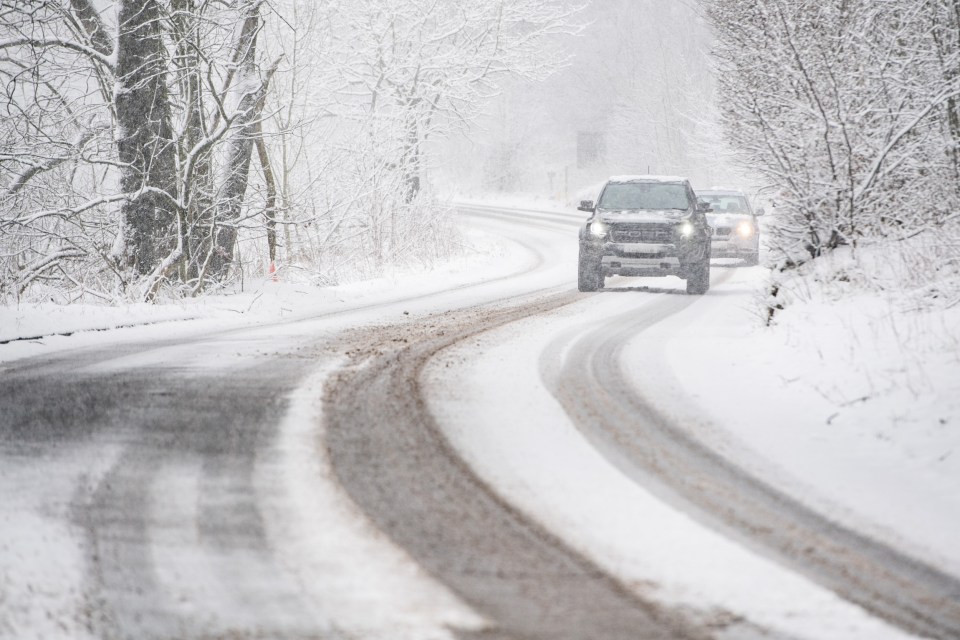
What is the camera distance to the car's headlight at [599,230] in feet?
48.8

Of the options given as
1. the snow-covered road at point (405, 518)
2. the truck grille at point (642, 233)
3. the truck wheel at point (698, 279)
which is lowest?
the truck wheel at point (698, 279)

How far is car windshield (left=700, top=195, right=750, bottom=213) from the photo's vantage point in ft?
69.8

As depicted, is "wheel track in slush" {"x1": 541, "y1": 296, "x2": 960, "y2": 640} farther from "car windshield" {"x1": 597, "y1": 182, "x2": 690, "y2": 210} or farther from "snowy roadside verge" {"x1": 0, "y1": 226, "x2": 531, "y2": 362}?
"car windshield" {"x1": 597, "y1": 182, "x2": 690, "y2": 210}

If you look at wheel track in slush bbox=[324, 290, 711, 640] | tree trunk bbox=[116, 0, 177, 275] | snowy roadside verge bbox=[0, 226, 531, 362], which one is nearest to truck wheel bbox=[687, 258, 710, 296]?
snowy roadside verge bbox=[0, 226, 531, 362]

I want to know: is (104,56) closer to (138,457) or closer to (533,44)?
(138,457)

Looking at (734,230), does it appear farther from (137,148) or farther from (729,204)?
(137,148)

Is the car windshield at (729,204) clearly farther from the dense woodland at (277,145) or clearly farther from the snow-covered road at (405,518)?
the snow-covered road at (405,518)

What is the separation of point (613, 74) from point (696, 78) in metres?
14.9

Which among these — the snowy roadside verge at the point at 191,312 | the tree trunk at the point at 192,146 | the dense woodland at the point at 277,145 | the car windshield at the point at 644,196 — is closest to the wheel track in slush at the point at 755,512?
the dense woodland at the point at 277,145

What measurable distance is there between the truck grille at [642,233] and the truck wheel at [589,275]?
0.56 m

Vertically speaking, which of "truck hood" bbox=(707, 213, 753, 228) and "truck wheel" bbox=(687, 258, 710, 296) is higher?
"truck hood" bbox=(707, 213, 753, 228)

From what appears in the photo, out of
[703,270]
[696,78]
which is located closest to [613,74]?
[696,78]

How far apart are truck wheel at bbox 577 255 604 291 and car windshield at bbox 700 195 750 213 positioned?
23.6 feet

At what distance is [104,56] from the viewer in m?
12.0
